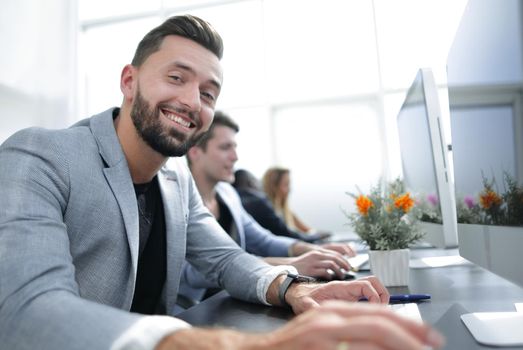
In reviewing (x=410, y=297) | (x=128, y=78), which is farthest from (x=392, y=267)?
(x=128, y=78)

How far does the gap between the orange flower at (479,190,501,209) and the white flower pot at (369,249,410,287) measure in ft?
1.21

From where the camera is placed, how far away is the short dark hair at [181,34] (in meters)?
1.18

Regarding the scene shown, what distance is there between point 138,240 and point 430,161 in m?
0.86

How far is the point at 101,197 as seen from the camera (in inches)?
35.6

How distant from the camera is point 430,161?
1255 mm

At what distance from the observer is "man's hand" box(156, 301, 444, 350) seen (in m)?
0.36

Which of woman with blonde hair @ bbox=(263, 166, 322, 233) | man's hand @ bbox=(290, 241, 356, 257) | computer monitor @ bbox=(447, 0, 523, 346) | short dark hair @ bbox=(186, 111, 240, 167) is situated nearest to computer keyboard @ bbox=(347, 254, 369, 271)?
man's hand @ bbox=(290, 241, 356, 257)

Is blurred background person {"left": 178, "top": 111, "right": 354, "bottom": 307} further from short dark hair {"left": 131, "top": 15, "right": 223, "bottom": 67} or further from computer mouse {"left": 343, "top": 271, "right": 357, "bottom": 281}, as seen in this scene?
short dark hair {"left": 131, "top": 15, "right": 223, "bottom": 67}

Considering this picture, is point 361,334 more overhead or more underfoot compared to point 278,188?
more underfoot

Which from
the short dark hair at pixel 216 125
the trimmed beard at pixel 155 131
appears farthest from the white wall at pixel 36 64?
the trimmed beard at pixel 155 131

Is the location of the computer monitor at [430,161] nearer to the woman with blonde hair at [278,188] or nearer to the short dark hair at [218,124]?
the short dark hair at [218,124]

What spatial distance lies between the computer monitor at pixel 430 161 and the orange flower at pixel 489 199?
440 millimetres

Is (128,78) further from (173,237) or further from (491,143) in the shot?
(491,143)

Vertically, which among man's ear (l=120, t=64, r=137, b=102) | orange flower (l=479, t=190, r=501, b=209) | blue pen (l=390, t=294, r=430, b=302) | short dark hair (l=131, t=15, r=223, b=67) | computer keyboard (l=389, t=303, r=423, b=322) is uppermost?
short dark hair (l=131, t=15, r=223, b=67)
